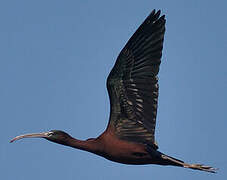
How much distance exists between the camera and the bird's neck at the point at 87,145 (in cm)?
1332

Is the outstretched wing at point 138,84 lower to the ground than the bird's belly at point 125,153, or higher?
higher

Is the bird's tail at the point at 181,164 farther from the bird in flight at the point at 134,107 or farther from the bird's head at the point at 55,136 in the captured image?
the bird's head at the point at 55,136

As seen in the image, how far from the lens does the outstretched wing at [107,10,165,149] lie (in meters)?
13.7

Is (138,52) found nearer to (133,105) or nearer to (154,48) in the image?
(154,48)

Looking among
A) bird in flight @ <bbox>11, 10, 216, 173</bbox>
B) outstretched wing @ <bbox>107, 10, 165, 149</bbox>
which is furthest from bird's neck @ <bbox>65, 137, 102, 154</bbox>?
outstretched wing @ <bbox>107, 10, 165, 149</bbox>

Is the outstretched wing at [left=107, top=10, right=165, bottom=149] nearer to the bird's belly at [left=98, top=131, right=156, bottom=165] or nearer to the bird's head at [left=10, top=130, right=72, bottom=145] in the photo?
the bird's belly at [left=98, top=131, right=156, bottom=165]

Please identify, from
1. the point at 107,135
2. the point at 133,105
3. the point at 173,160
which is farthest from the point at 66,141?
the point at 173,160

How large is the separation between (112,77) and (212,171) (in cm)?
389

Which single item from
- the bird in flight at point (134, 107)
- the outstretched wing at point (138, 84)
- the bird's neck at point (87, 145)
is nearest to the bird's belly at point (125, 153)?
the bird in flight at point (134, 107)

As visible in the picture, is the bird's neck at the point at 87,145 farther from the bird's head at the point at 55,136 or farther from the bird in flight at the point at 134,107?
the bird's head at the point at 55,136

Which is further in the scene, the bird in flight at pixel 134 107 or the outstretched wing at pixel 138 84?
the outstretched wing at pixel 138 84

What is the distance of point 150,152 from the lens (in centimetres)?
1340

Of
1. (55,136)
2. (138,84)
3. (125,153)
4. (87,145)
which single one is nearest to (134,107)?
(138,84)

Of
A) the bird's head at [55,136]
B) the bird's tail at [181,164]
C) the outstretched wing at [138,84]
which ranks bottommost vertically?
the bird's tail at [181,164]
